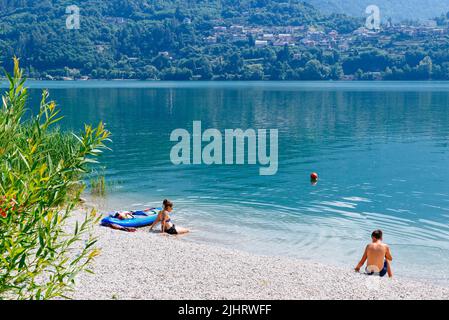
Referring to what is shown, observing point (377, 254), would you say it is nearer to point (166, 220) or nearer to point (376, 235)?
point (376, 235)

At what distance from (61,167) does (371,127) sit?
53952 millimetres

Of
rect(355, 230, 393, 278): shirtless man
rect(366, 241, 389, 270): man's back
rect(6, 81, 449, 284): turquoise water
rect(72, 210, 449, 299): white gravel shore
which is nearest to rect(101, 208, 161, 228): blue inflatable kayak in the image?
rect(6, 81, 449, 284): turquoise water

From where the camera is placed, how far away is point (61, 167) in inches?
255

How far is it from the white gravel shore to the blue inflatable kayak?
2.93m

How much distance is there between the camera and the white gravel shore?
39.2 feet

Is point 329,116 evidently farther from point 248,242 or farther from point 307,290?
point 307,290

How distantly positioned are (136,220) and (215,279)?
7.51 metres

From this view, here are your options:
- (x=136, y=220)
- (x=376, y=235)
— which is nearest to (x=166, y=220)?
(x=136, y=220)

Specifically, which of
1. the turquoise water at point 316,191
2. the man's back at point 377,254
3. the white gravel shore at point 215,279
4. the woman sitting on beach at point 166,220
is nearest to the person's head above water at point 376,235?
the man's back at point 377,254

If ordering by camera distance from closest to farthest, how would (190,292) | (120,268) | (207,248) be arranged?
(190,292)
(120,268)
(207,248)

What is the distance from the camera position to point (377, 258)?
14.8 meters

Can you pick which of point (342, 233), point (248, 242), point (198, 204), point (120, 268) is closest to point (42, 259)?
point (120, 268)

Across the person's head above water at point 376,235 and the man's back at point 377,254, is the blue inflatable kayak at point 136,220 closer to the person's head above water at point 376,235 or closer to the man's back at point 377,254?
the man's back at point 377,254
